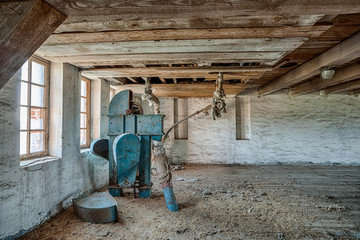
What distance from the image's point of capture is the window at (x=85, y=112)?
363cm

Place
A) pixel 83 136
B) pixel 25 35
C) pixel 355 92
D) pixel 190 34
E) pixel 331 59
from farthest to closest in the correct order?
pixel 355 92, pixel 83 136, pixel 331 59, pixel 190 34, pixel 25 35

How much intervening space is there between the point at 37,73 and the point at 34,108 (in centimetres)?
48

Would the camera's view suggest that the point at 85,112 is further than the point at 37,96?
Yes

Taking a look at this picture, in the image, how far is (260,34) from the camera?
188 cm

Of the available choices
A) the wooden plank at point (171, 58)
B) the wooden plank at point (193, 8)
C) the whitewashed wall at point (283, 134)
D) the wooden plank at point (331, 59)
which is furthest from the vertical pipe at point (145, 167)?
the wooden plank at point (331, 59)

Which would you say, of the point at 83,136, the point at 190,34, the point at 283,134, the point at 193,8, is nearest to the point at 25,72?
the point at 83,136

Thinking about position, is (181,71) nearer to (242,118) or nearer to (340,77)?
(340,77)

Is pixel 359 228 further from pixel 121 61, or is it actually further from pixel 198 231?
pixel 121 61

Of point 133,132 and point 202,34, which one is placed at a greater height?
point 202,34

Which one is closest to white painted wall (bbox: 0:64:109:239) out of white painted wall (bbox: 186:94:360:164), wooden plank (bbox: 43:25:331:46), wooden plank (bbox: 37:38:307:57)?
wooden plank (bbox: 37:38:307:57)

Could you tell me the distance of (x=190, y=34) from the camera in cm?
186

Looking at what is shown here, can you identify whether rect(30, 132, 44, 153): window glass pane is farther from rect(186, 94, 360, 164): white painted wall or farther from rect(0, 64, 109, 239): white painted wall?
rect(186, 94, 360, 164): white painted wall

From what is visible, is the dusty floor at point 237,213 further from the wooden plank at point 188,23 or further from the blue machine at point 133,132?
the wooden plank at point 188,23

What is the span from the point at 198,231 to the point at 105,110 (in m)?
2.94
